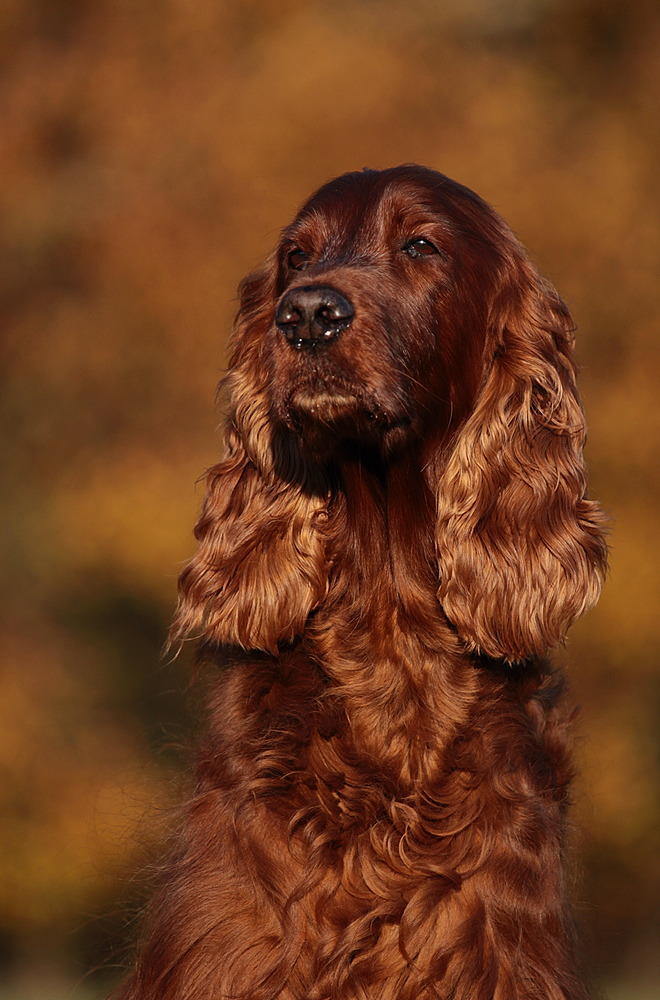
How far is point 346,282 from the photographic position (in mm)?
2373

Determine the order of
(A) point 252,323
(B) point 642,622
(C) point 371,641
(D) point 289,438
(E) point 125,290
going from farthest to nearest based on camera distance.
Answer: (E) point 125,290, (B) point 642,622, (A) point 252,323, (D) point 289,438, (C) point 371,641

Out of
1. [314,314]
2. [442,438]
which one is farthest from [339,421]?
[442,438]

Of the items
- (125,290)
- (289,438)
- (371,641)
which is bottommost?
(371,641)

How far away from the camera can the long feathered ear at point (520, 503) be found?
2.57m

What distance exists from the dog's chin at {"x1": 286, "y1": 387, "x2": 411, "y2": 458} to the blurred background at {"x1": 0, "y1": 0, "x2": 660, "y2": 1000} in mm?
3811

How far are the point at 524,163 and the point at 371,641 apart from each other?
509 centimetres

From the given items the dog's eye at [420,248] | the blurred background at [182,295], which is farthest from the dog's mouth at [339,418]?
the blurred background at [182,295]

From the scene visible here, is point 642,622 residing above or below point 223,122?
below

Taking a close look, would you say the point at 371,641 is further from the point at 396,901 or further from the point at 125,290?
the point at 125,290

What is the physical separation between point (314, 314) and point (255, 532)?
689mm

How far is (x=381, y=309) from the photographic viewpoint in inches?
94.7

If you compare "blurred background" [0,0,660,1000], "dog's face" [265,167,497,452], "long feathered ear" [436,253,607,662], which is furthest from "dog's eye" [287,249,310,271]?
"blurred background" [0,0,660,1000]

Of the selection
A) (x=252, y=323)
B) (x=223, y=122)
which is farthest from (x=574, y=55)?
(x=252, y=323)

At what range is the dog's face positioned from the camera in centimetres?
233
